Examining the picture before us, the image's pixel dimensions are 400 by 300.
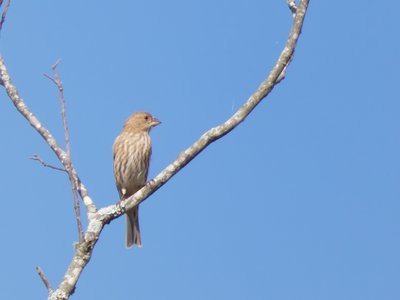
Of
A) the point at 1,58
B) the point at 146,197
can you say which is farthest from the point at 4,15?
the point at 146,197

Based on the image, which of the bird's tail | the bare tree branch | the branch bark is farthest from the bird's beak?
the branch bark

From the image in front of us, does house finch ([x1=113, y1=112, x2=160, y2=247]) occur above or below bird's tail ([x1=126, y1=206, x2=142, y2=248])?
above

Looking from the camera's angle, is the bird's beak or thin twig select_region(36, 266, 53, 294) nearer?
thin twig select_region(36, 266, 53, 294)

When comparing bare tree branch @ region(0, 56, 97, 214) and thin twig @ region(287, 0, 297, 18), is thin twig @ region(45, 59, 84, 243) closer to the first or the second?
bare tree branch @ region(0, 56, 97, 214)

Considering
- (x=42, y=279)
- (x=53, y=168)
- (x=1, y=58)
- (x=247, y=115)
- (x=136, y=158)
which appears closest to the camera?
(x=42, y=279)

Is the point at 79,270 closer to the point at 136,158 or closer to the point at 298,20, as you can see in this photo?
the point at 298,20

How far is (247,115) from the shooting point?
14.3 ft

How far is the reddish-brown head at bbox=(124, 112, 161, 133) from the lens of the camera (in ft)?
27.1

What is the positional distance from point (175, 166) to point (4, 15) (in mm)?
1545

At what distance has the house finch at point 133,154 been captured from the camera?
8016mm

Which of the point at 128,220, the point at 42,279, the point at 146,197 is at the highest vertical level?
the point at 128,220

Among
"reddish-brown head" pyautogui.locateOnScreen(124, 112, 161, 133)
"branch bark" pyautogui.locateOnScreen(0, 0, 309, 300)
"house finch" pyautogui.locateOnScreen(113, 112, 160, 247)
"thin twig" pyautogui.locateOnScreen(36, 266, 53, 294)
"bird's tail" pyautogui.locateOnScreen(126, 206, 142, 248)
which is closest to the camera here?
"thin twig" pyautogui.locateOnScreen(36, 266, 53, 294)

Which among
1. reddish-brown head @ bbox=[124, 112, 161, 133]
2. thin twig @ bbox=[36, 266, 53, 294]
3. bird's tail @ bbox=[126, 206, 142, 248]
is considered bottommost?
thin twig @ bbox=[36, 266, 53, 294]

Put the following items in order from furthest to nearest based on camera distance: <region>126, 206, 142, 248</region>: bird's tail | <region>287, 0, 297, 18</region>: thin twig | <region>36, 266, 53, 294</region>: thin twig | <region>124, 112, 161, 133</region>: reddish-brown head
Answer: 1. <region>126, 206, 142, 248</region>: bird's tail
2. <region>124, 112, 161, 133</region>: reddish-brown head
3. <region>287, 0, 297, 18</region>: thin twig
4. <region>36, 266, 53, 294</region>: thin twig
